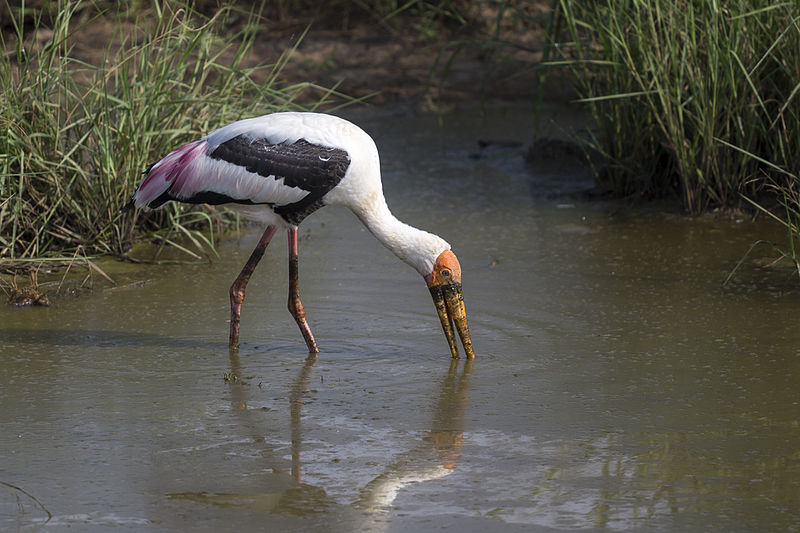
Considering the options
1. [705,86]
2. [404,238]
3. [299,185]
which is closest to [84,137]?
[299,185]

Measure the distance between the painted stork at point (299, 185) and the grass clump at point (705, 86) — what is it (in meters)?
1.77

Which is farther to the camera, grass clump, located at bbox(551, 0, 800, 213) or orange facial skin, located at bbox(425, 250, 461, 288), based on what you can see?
grass clump, located at bbox(551, 0, 800, 213)

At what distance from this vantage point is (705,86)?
6.13m

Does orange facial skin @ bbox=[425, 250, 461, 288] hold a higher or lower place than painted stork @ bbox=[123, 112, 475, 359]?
lower

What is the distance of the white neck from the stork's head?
3 cm

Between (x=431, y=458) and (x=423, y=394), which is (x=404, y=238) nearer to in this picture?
(x=423, y=394)

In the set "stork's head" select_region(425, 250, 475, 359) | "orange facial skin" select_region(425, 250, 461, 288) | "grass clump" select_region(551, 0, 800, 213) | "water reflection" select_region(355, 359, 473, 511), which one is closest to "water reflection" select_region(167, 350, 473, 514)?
"water reflection" select_region(355, 359, 473, 511)

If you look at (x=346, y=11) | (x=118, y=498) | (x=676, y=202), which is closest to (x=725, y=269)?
(x=676, y=202)

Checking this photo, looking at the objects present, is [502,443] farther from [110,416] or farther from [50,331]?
[50,331]

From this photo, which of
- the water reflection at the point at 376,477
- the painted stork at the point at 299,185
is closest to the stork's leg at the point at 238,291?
the painted stork at the point at 299,185

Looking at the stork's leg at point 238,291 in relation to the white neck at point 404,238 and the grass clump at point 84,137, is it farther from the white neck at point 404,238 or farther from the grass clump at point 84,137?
the grass clump at point 84,137

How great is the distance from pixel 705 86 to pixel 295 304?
8.49 feet

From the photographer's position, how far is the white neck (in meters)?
4.52

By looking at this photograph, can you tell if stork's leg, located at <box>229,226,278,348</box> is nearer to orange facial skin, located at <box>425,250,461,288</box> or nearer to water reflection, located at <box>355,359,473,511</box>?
orange facial skin, located at <box>425,250,461,288</box>
